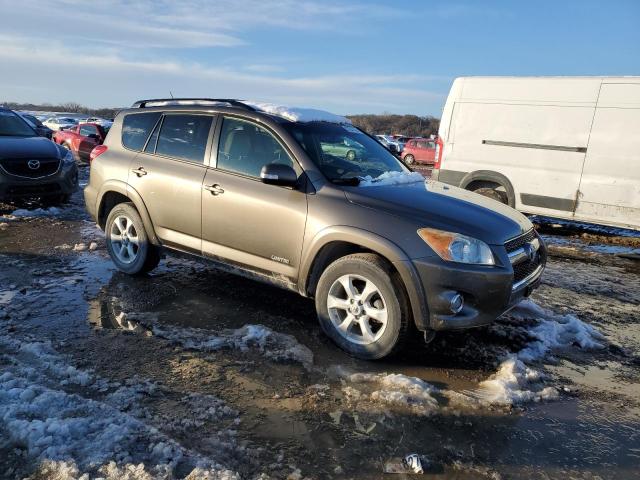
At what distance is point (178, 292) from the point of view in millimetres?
4957

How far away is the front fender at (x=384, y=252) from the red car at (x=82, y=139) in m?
16.0

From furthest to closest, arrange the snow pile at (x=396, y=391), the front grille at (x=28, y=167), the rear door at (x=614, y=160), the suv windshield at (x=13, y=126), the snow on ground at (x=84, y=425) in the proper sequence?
the suv windshield at (x=13, y=126)
the front grille at (x=28, y=167)
the rear door at (x=614, y=160)
the snow pile at (x=396, y=391)
the snow on ground at (x=84, y=425)

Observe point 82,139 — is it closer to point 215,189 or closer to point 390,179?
point 215,189

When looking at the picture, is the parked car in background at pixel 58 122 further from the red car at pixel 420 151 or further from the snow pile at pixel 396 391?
the snow pile at pixel 396 391

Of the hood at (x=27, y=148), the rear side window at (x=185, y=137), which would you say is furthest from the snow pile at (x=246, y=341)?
the hood at (x=27, y=148)

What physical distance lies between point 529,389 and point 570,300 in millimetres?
2393

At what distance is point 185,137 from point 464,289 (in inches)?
120

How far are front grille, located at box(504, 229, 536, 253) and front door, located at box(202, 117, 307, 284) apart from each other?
1.56 metres

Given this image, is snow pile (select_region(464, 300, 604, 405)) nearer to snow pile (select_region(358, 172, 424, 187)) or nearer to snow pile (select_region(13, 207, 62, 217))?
snow pile (select_region(358, 172, 424, 187))

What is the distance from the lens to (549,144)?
27.0 ft

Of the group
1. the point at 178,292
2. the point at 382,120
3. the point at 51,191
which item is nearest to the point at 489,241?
the point at 178,292

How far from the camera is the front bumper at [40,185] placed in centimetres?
770

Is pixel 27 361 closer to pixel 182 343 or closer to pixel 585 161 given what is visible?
pixel 182 343

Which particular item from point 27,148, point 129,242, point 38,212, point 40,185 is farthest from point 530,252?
point 38,212
